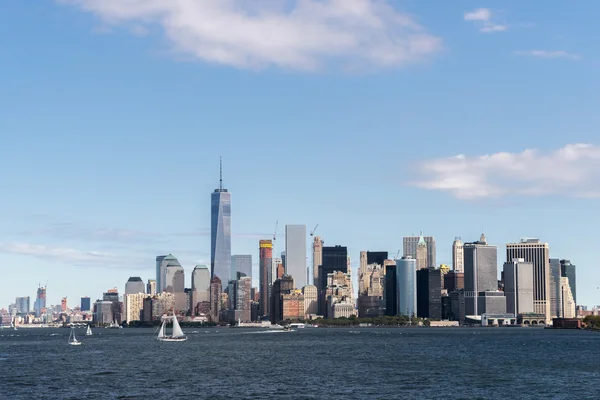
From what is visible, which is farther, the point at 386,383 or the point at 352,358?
the point at 352,358

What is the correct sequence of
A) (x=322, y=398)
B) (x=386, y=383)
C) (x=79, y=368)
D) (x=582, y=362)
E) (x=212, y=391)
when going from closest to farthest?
1. (x=322, y=398)
2. (x=212, y=391)
3. (x=386, y=383)
4. (x=79, y=368)
5. (x=582, y=362)

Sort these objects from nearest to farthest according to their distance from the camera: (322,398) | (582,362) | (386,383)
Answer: (322,398), (386,383), (582,362)

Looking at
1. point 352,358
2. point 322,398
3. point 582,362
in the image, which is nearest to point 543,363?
point 582,362

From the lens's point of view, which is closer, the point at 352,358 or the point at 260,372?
the point at 260,372

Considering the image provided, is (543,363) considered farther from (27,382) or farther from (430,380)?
(27,382)

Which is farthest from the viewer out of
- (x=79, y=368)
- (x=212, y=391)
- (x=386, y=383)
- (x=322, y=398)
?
(x=79, y=368)

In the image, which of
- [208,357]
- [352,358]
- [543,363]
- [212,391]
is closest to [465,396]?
[212,391]

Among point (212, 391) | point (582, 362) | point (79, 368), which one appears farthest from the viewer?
point (582, 362)

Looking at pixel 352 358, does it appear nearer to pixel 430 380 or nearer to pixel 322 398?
pixel 430 380

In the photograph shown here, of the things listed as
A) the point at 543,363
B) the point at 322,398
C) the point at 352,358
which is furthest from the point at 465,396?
the point at 352,358
